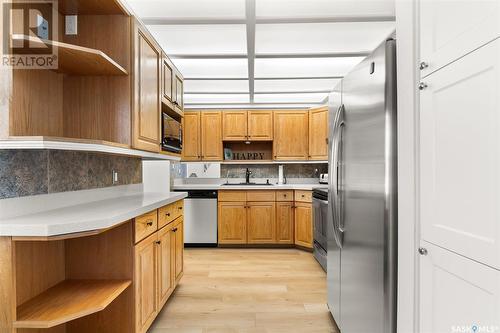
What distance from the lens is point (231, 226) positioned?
4.55 metres

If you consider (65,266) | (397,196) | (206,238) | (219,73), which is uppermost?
(219,73)

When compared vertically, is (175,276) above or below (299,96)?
below

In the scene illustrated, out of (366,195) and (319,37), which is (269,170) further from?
(366,195)

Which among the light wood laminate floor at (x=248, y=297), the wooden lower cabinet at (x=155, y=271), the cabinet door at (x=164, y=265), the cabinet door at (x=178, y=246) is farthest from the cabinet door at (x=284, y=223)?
the cabinet door at (x=164, y=265)

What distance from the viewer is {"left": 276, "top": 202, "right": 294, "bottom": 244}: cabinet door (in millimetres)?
4543

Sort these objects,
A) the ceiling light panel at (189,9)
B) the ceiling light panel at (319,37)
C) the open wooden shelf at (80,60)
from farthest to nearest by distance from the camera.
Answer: the ceiling light panel at (319,37)
the ceiling light panel at (189,9)
the open wooden shelf at (80,60)

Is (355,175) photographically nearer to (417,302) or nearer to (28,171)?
(417,302)

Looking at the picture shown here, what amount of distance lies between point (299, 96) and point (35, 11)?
357cm

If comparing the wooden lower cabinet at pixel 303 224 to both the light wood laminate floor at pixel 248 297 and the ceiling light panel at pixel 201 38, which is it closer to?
the light wood laminate floor at pixel 248 297

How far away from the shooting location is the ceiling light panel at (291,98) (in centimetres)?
459

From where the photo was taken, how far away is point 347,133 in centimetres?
192

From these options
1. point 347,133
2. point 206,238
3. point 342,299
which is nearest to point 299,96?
point 206,238

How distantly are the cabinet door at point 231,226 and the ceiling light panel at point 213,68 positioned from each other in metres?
1.89

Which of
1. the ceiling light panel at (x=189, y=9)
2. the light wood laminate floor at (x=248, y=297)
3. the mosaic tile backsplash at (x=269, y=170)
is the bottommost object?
the light wood laminate floor at (x=248, y=297)
